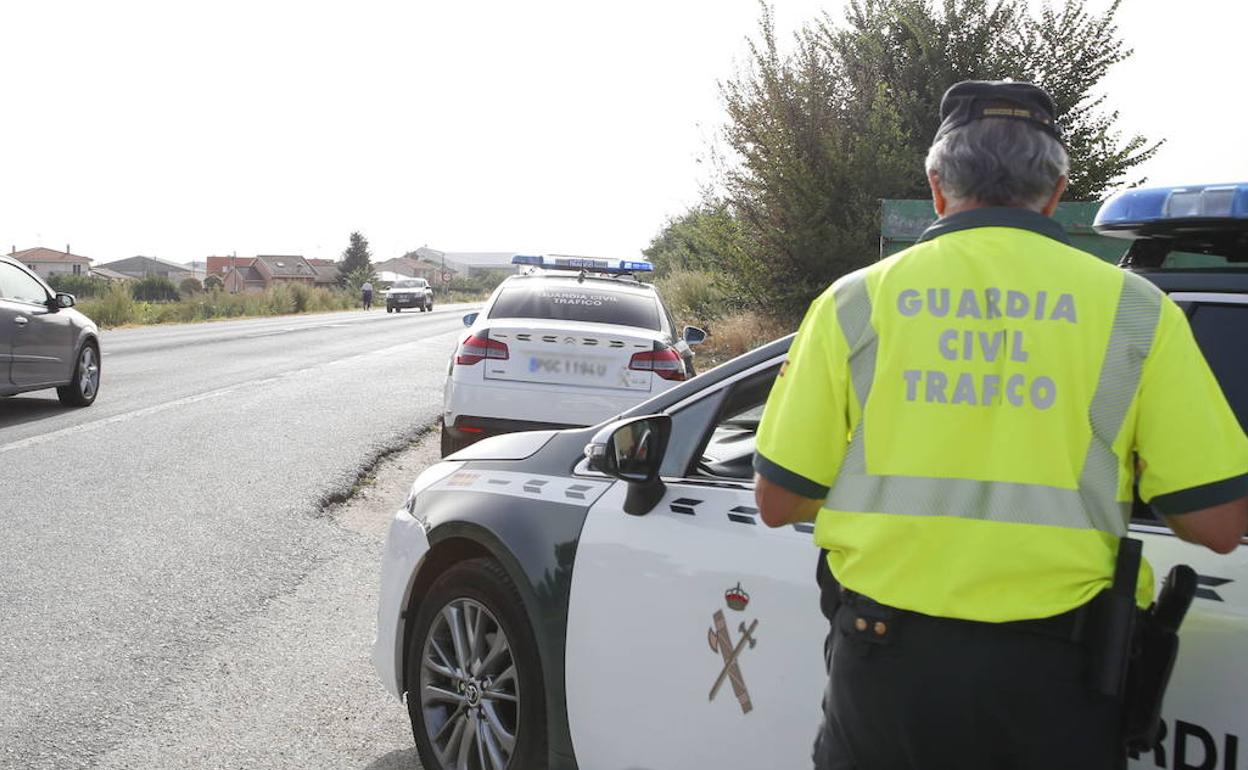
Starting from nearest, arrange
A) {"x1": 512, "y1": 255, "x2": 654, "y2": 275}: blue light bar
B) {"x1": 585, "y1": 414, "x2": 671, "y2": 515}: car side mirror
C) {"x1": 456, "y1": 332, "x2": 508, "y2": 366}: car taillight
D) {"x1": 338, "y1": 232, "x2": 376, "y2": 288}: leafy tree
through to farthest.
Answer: {"x1": 585, "y1": 414, "x2": 671, "y2": 515}: car side mirror → {"x1": 456, "y1": 332, "x2": 508, "y2": 366}: car taillight → {"x1": 512, "y1": 255, "x2": 654, "y2": 275}: blue light bar → {"x1": 338, "y1": 232, "x2": 376, "y2": 288}: leafy tree

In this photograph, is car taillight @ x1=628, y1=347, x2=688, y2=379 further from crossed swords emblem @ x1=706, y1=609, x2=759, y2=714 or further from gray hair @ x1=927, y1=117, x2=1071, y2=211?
gray hair @ x1=927, y1=117, x2=1071, y2=211

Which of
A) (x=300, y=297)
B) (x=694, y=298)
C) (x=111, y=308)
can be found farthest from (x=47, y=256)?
(x=694, y=298)

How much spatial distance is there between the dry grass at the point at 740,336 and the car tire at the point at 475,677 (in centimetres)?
1417

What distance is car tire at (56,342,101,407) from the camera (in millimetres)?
12957

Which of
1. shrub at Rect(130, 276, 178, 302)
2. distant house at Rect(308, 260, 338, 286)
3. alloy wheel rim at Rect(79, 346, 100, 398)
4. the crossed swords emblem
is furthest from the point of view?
distant house at Rect(308, 260, 338, 286)

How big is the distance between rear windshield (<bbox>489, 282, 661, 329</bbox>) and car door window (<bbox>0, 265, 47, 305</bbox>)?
17.9ft

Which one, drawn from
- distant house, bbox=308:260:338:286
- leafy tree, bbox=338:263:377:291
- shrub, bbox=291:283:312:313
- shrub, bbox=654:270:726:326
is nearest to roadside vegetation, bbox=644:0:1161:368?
shrub, bbox=654:270:726:326

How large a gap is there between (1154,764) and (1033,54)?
55.3 feet

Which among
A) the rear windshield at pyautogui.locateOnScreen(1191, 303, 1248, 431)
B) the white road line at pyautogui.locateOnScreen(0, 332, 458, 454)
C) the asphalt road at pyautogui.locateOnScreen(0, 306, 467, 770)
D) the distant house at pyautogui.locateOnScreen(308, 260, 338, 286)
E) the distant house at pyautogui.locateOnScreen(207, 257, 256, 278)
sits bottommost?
the distant house at pyautogui.locateOnScreen(308, 260, 338, 286)

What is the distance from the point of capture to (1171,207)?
255cm

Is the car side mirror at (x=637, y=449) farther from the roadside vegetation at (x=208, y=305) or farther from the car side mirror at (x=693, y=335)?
the roadside vegetation at (x=208, y=305)

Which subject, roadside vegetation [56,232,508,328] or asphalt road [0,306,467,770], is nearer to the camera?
asphalt road [0,306,467,770]

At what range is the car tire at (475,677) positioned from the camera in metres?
3.50

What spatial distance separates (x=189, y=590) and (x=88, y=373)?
830 centimetres
